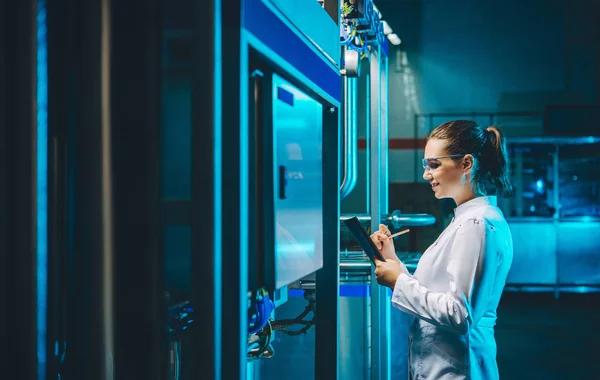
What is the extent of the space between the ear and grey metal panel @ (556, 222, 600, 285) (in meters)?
7.15

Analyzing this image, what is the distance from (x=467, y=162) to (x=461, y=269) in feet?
1.32

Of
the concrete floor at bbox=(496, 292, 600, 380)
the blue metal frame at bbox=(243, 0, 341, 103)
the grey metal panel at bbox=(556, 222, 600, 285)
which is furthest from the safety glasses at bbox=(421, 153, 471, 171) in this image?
the grey metal panel at bbox=(556, 222, 600, 285)

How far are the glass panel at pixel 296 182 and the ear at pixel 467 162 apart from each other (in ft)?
1.66

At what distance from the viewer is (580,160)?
8.57m

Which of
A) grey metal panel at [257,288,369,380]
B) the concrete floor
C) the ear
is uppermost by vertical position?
the ear

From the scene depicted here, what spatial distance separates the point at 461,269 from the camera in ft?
Result: 5.69

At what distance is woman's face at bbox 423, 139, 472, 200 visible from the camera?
197 cm

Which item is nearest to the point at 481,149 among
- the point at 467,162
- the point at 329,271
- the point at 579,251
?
the point at 467,162

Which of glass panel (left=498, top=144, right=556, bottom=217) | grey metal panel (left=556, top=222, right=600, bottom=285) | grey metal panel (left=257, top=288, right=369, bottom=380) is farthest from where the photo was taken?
glass panel (left=498, top=144, right=556, bottom=217)

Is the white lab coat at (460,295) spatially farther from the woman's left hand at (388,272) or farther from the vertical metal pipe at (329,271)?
the vertical metal pipe at (329,271)

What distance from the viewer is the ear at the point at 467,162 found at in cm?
196

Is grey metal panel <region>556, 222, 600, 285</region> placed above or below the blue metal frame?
below

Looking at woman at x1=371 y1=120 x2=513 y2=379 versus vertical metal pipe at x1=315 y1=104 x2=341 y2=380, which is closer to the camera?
woman at x1=371 y1=120 x2=513 y2=379
